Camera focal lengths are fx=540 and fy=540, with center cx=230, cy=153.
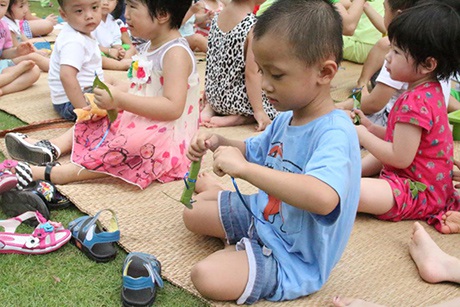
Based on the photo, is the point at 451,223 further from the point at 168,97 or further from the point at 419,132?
the point at 168,97

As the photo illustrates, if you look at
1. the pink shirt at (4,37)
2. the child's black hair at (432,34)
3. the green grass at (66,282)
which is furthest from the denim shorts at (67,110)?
the child's black hair at (432,34)

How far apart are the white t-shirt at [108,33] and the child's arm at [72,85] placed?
145 cm

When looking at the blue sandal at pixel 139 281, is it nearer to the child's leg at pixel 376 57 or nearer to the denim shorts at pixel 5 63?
the child's leg at pixel 376 57

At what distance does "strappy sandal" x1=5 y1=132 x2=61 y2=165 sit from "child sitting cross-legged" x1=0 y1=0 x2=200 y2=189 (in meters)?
0.02

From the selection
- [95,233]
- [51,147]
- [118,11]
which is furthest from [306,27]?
[118,11]

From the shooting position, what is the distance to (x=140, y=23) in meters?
2.05

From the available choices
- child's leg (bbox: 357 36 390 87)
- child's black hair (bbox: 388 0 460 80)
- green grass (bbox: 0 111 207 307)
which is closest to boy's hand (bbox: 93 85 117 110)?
green grass (bbox: 0 111 207 307)

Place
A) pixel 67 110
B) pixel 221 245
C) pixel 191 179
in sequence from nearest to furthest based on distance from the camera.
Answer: pixel 191 179, pixel 221 245, pixel 67 110

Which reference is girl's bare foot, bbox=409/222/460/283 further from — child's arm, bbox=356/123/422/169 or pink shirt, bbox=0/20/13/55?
pink shirt, bbox=0/20/13/55

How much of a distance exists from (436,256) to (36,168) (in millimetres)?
1437

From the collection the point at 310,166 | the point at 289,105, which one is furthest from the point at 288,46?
the point at 310,166

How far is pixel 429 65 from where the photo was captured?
6.11ft

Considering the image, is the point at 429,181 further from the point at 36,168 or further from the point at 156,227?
the point at 36,168

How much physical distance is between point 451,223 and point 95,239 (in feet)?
3.94
